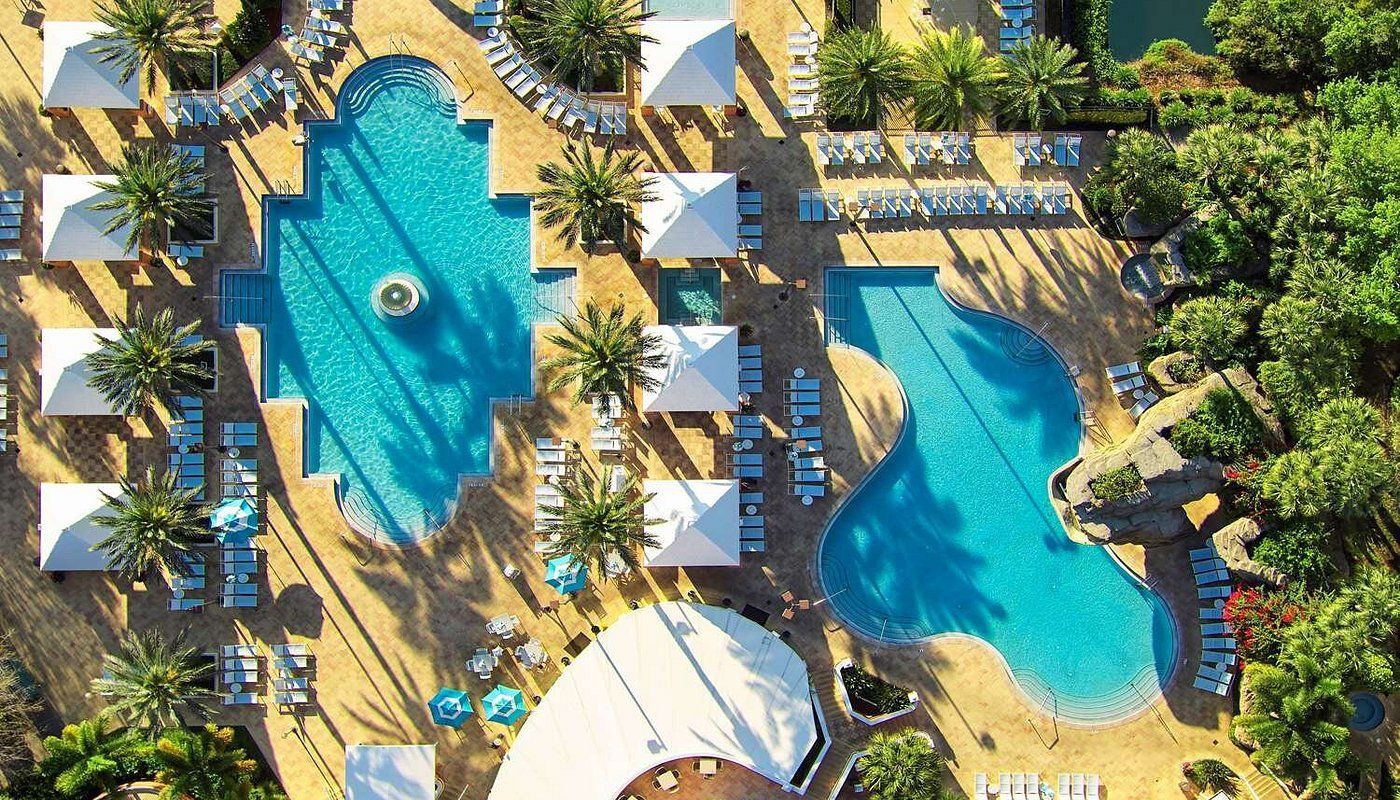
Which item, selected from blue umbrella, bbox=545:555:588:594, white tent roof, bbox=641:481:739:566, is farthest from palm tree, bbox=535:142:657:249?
blue umbrella, bbox=545:555:588:594

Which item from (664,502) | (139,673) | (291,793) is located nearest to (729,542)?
(664,502)

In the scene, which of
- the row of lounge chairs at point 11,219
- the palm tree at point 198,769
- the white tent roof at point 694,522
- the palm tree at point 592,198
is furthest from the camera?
the row of lounge chairs at point 11,219

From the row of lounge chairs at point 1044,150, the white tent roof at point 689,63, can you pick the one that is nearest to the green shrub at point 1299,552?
the row of lounge chairs at point 1044,150

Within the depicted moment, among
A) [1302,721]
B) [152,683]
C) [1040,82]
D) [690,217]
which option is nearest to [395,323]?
[690,217]

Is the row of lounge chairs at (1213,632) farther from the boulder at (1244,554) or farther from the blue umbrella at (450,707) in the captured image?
the blue umbrella at (450,707)

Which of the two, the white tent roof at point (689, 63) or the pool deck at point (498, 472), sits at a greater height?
the white tent roof at point (689, 63)
